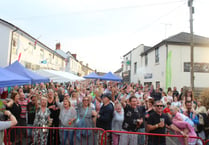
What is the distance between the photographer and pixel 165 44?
14969 millimetres

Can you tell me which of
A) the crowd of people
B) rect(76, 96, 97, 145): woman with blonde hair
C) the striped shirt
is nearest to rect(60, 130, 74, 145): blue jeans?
the crowd of people

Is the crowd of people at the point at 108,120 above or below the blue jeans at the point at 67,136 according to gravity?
above

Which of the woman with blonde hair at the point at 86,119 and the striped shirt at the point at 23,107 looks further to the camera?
the striped shirt at the point at 23,107

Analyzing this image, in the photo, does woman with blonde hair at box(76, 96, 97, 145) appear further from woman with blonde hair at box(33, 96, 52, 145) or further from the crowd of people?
woman with blonde hair at box(33, 96, 52, 145)

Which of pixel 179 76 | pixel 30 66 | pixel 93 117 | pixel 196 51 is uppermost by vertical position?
pixel 196 51

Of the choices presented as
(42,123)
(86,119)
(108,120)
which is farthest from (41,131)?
(108,120)

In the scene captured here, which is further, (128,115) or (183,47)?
(183,47)

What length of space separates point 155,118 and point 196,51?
1443 cm

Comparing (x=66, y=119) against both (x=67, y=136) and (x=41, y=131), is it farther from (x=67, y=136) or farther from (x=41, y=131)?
(x=41, y=131)

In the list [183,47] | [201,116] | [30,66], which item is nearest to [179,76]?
[183,47]

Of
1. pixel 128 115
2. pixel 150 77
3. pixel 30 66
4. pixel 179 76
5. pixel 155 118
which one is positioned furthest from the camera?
pixel 150 77

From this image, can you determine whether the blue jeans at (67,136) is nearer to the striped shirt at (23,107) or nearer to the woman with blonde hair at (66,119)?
the woman with blonde hair at (66,119)

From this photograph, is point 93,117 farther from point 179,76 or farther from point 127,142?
point 179,76

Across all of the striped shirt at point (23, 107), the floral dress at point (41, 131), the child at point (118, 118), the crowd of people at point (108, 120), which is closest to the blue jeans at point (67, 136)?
the crowd of people at point (108, 120)
